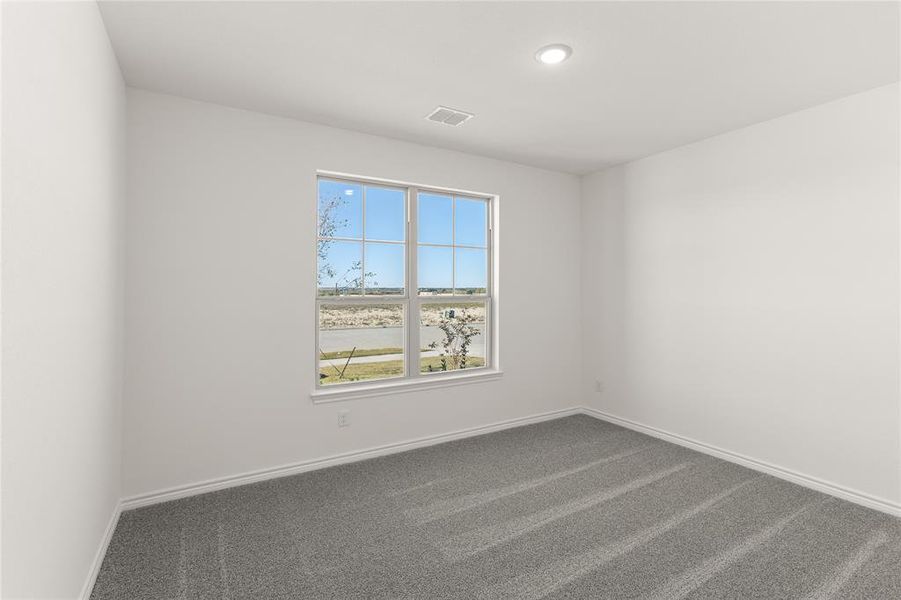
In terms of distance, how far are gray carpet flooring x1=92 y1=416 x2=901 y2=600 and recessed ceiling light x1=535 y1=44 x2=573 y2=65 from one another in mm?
2585

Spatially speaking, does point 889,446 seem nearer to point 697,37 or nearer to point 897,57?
Answer: point 897,57

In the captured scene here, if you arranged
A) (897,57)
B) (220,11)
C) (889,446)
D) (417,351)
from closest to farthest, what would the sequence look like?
(220,11) → (897,57) → (889,446) → (417,351)

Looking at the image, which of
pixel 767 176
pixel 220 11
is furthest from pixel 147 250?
pixel 767 176

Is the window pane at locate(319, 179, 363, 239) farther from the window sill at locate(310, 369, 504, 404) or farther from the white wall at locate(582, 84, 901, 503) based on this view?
the white wall at locate(582, 84, 901, 503)

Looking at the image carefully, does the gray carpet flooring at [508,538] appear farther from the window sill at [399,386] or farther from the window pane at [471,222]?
the window pane at [471,222]

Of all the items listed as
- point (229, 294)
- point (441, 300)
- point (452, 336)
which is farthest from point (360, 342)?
point (229, 294)

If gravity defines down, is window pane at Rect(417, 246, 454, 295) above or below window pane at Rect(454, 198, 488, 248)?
below

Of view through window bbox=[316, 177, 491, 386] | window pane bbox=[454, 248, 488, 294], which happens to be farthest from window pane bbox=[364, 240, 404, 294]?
window pane bbox=[454, 248, 488, 294]

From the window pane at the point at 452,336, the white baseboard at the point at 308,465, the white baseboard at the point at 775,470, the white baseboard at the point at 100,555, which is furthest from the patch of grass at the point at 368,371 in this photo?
the white baseboard at the point at 775,470

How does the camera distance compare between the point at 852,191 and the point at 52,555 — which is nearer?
the point at 52,555

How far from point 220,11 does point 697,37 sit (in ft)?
7.50

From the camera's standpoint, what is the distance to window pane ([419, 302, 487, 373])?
4.11m

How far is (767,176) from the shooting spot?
10.9 feet

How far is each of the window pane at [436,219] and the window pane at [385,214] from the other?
0.18 m
